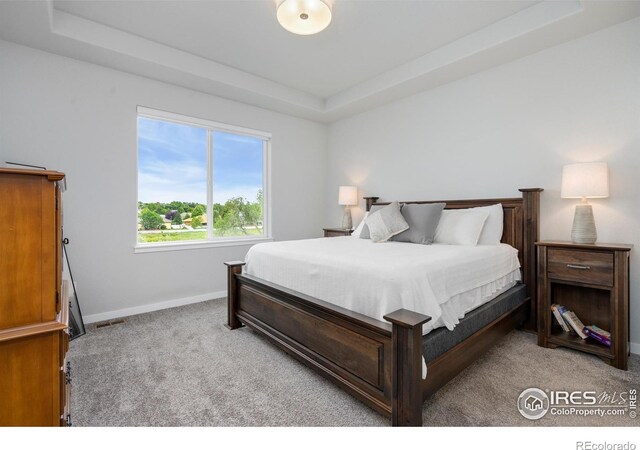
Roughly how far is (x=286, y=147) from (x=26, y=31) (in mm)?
2852

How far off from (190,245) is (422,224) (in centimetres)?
269

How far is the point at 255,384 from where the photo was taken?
193cm

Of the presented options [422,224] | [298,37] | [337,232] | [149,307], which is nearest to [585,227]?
[422,224]

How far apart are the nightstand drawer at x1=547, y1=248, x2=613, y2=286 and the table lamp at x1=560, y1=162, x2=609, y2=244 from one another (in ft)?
0.56

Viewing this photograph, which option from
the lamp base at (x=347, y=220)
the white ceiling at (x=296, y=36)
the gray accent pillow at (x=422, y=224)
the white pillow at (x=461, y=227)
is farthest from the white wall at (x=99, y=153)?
the white pillow at (x=461, y=227)

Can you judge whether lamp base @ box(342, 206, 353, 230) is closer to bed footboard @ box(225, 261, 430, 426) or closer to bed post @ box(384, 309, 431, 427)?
bed footboard @ box(225, 261, 430, 426)

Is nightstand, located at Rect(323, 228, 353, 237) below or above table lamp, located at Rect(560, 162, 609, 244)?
below

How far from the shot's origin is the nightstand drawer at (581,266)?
7.20ft

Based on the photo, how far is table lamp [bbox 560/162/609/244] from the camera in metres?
2.31

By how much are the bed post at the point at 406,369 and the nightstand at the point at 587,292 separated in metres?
1.71

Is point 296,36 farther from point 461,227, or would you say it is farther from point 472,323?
point 472,323

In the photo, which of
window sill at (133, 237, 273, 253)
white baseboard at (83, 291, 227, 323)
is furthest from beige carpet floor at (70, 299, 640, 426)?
window sill at (133, 237, 273, 253)

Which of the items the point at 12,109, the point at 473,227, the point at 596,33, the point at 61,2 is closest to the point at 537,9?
the point at 596,33
